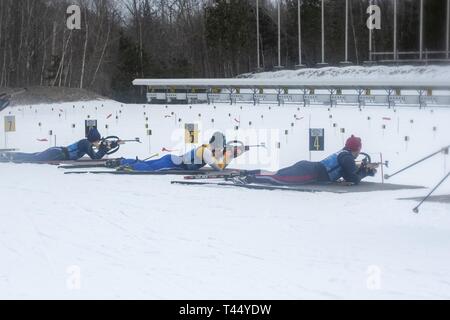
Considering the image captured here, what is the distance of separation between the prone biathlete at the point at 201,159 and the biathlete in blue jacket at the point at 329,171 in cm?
173

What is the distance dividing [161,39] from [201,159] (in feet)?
190

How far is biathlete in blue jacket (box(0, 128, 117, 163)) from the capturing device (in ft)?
67.0

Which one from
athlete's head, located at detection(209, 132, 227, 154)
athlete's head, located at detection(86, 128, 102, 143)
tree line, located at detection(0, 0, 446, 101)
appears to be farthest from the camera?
tree line, located at detection(0, 0, 446, 101)

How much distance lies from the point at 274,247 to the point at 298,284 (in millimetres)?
1881

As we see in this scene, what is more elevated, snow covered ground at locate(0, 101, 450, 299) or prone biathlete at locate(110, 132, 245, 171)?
prone biathlete at locate(110, 132, 245, 171)

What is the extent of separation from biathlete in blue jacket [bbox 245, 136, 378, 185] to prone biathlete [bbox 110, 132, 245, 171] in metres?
1.73

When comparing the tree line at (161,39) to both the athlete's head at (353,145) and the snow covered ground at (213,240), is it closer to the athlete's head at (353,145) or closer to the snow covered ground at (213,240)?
the athlete's head at (353,145)

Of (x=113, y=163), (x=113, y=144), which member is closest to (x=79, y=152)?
(x=113, y=144)

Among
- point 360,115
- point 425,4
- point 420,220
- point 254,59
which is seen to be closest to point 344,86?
point 425,4

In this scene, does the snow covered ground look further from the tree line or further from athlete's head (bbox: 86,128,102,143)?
the tree line

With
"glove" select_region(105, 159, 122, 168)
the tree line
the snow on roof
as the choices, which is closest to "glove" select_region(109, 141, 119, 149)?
"glove" select_region(105, 159, 122, 168)

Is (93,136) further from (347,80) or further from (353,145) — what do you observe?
(347,80)

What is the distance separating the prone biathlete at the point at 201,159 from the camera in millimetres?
17641
